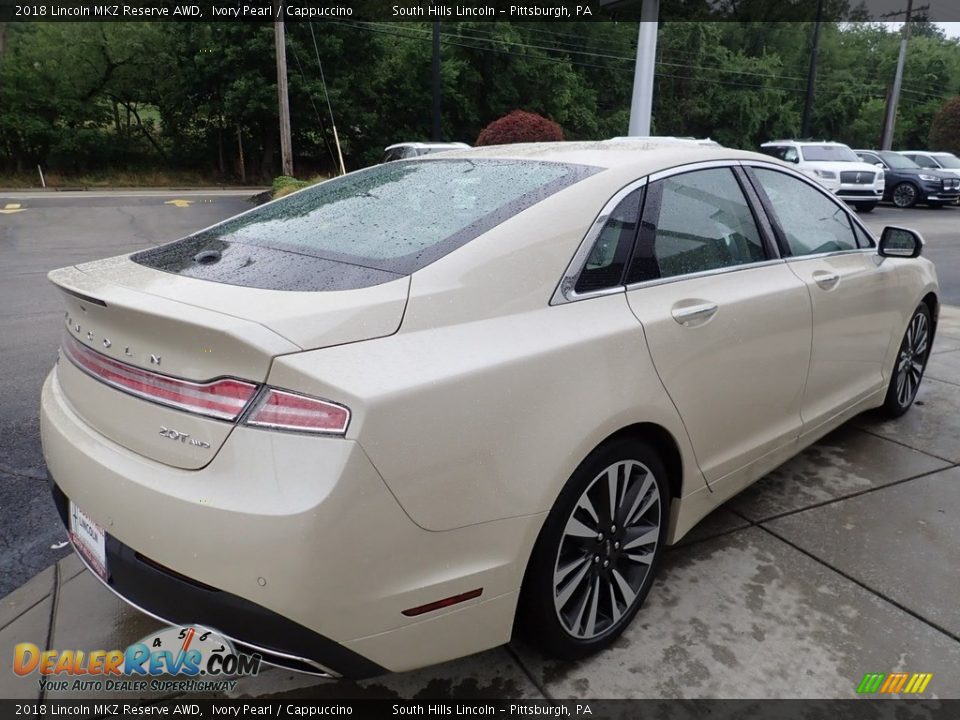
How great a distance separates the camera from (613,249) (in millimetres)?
2369

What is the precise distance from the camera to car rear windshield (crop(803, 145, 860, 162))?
65.2ft

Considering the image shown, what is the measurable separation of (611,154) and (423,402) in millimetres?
1418

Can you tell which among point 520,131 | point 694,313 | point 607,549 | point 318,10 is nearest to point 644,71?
point 520,131

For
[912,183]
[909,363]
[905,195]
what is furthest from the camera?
[905,195]

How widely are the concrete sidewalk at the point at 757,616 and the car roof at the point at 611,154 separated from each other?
1541 mm

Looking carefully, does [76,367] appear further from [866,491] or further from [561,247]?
[866,491]

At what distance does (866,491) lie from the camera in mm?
3566

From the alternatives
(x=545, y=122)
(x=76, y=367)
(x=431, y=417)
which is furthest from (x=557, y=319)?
(x=545, y=122)

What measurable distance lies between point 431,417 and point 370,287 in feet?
1.29

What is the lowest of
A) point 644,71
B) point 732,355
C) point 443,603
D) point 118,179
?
point 118,179

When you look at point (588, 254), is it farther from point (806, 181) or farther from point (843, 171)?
point (843, 171)

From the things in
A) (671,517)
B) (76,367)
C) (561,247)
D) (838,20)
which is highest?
(838,20)

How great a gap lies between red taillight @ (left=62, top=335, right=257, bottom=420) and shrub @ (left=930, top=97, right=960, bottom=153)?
1503 inches

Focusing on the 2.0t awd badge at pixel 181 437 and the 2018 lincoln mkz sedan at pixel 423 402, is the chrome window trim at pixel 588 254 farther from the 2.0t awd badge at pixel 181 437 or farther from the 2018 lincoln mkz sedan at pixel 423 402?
the 2.0t awd badge at pixel 181 437
